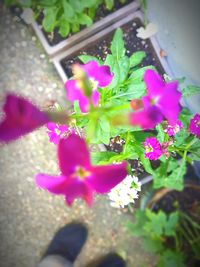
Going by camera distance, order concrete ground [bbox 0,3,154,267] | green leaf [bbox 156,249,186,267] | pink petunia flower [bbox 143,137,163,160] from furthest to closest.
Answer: concrete ground [bbox 0,3,154,267], green leaf [bbox 156,249,186,267], pink petunia flower [bbox 143,137,163,160]

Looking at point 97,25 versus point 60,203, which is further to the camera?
point 60,203

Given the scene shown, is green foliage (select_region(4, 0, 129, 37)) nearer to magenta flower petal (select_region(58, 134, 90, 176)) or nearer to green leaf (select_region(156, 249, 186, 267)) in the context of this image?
magenta flower petal (select_region(58, 134, 90, 176))

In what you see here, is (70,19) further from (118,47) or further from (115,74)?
(115,74)

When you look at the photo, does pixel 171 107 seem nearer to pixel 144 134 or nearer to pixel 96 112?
pixel 96 112

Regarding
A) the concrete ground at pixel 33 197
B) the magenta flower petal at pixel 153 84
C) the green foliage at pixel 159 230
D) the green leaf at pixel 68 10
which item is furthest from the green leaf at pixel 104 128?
the concrete ground at pixel 33 197

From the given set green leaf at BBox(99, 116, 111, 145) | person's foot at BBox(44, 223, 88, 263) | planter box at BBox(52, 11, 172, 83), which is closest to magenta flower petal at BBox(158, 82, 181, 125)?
green leaf at BBox(99, 116, 111, 145)

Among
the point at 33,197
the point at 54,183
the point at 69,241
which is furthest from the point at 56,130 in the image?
the point at 69,241

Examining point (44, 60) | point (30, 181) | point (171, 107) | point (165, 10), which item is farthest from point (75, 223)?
point (171, 107)
